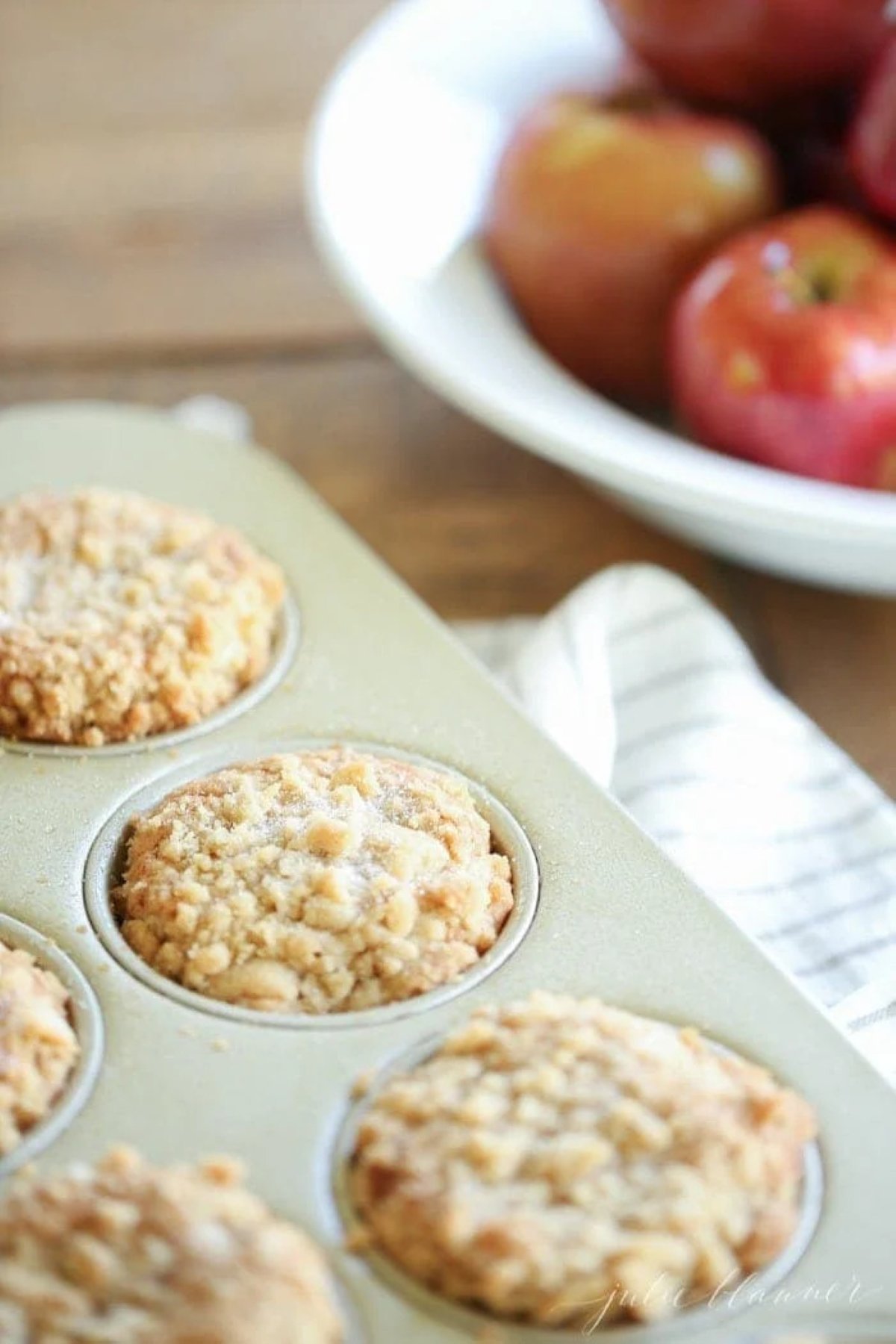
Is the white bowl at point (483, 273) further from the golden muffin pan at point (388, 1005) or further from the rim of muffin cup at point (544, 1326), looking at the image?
the rim of muffin cup at point (544, 1326)

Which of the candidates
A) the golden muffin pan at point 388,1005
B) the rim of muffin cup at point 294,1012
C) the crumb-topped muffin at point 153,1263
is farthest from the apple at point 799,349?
the crumb-topped muffin at point 153,1263

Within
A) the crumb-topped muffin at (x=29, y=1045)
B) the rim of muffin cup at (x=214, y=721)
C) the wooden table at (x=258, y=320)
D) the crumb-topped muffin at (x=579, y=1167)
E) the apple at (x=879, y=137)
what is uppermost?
the apple at (x=879, y=137)

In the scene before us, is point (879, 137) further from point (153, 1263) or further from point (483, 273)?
point (153, 1263)

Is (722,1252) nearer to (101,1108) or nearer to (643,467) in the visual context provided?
(101,1108)

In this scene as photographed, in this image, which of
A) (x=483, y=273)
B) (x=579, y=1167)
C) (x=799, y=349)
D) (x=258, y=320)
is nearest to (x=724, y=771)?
(x=799, y=349)

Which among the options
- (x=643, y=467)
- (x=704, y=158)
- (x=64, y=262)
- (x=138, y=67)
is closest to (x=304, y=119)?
(x=138, y=67)

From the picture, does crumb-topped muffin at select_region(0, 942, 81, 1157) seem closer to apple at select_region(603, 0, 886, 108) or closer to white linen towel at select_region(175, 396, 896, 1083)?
white linen towel at select_region(175, 396, 896, 1083)

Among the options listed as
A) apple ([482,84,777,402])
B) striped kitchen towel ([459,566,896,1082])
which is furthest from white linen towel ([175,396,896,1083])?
apple ([482,84,777,402])
